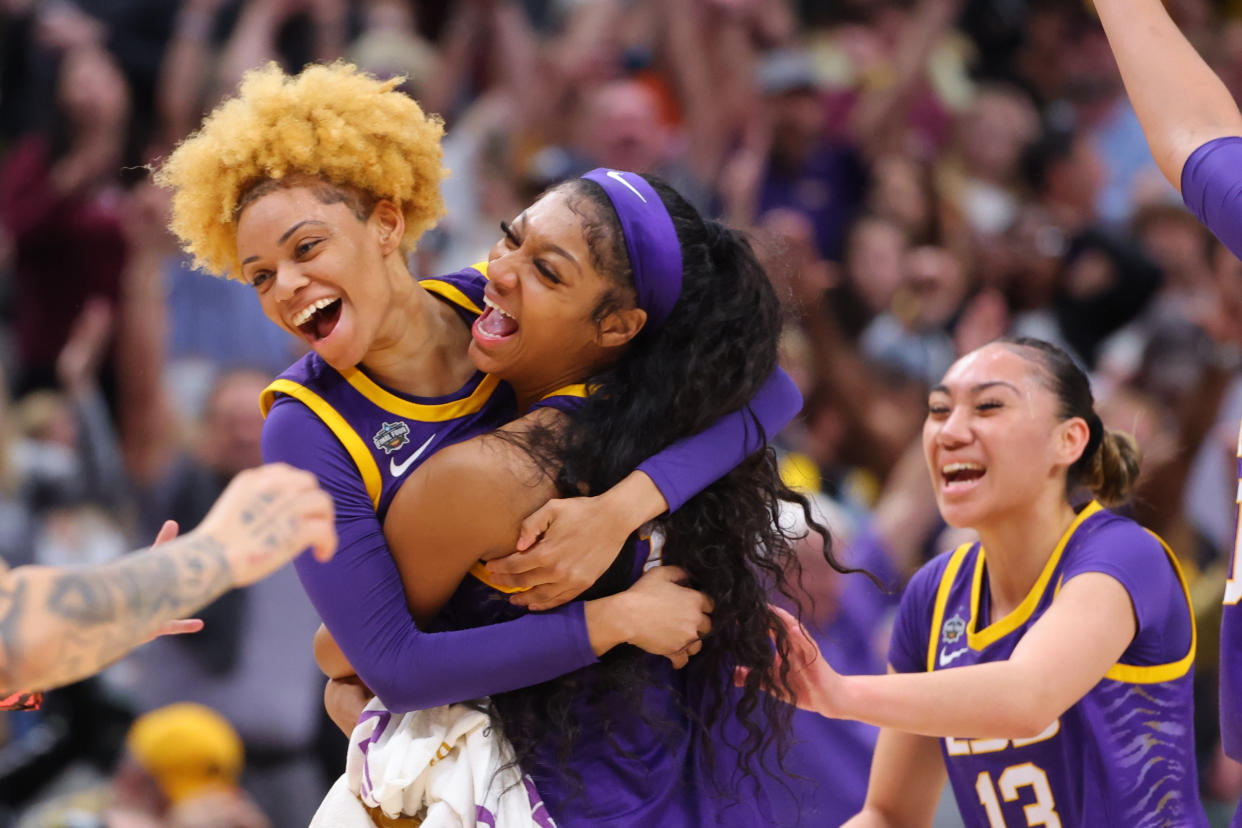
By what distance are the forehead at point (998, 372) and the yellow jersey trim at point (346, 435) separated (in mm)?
1308

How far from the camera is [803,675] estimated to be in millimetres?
2420

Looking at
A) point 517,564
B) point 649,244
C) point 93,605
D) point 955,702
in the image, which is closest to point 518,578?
point 517,564

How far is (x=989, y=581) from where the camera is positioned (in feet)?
9.82

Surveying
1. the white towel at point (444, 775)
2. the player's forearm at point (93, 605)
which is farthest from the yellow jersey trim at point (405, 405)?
the player's forearm at point (93, 605)

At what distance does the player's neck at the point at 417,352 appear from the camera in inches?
95.0

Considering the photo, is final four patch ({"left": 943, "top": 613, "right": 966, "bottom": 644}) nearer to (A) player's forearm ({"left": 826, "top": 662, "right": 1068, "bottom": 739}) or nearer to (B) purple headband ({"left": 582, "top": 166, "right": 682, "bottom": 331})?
(A) player's forearm ({"left": 826, "top": 662, "right": 1068, "bottom": 739})

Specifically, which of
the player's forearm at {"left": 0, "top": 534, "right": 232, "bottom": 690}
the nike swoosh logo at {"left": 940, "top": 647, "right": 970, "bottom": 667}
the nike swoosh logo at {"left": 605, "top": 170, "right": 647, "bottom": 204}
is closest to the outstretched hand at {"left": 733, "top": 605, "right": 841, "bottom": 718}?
the nike swoosh logo at {"left": 940, "top": 647, "right": 970, "bottom": 667}

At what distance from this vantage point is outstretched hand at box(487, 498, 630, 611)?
220 centimetres

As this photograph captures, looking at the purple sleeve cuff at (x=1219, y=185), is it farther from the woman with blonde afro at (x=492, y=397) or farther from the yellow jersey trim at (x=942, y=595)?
the yellow jersey trim at (x=942, y=595)

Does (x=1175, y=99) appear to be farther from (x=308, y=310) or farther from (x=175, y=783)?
(x=175, y=783)

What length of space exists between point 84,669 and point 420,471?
0.63 meters

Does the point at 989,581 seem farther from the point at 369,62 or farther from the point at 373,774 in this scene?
the point at 369,62

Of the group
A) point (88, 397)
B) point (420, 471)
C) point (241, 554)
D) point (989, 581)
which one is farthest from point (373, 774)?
point (88, 397)

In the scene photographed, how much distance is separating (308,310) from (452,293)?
33 cm
